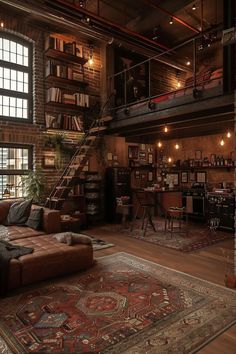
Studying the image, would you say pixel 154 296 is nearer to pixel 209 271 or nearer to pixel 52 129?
pixel 209 271

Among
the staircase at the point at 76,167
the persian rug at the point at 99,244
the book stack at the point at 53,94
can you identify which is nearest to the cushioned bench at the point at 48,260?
the persian rug at the point at 99,244

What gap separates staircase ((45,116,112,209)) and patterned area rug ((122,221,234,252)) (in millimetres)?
1637

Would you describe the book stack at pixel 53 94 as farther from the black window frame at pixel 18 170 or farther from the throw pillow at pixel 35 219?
the throw pillow at pixel 35 219

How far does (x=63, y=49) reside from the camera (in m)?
6.06

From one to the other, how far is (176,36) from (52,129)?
14.0 ft

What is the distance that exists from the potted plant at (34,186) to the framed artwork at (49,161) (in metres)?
0.51

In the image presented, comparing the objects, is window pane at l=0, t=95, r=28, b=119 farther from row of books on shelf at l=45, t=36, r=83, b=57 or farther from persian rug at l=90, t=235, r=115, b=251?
persian rug at l=90, t=235, r=115, b=251

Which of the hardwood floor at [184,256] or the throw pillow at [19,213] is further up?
the throw pillow at [19,213]

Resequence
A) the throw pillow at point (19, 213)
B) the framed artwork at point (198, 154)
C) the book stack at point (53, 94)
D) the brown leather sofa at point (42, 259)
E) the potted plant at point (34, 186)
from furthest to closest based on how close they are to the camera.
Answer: the framed artwork at point (198, 154) < the book stack at point (53, 94) < the potted plant at point (34, 186) < the throw pillow at point (19, 213) < the brown leather sofa at point (42, 259)

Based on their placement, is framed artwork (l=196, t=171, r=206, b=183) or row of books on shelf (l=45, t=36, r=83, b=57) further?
framed artwork (l=196, t=171, r=206, b=183)

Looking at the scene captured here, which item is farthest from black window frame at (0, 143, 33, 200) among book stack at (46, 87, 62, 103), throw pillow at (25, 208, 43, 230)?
throw pillow at (25, 208, 43, 230)

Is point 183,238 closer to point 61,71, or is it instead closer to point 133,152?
point 133,152

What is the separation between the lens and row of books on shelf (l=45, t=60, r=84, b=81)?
5.92 metres

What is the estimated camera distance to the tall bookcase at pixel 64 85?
235 inches
